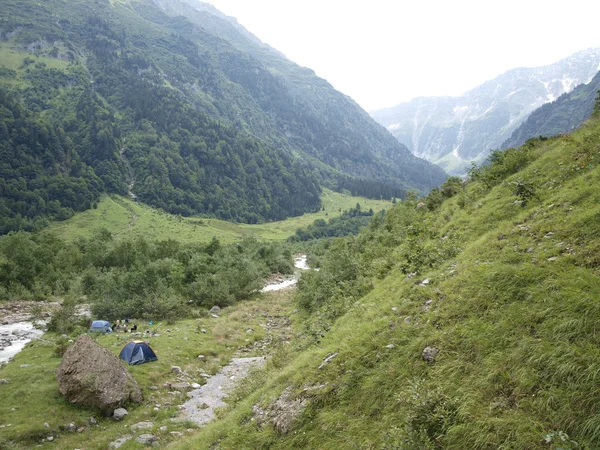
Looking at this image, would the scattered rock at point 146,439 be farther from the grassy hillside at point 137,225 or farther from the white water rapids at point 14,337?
the grassy hillside at point 137,225

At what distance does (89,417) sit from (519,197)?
2299 centimetres

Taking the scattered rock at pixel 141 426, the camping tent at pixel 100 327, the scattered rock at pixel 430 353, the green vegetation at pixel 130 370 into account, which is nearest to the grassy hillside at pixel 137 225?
the camping tent at pixel 100 327

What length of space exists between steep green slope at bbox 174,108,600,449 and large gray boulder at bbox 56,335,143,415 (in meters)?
7.69

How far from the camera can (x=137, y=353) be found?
24.6m

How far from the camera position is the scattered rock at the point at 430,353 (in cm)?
843

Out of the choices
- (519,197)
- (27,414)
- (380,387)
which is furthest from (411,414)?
(27,414)

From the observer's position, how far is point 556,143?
786 inches

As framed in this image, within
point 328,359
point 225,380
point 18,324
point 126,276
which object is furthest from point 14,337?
point 328,359

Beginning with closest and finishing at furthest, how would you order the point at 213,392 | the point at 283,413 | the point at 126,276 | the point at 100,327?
the point at 283,413, the point at 213,392, the point at 100,327, the point at 126,276

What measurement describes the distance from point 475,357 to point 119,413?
1807 cm

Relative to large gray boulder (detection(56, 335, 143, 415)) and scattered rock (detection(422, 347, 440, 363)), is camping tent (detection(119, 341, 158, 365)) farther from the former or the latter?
scattered rock (detection(422, 347, 440, 363))

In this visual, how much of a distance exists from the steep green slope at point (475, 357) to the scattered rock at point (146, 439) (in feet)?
12.9

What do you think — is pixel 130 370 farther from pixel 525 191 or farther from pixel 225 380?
pixel 525 191

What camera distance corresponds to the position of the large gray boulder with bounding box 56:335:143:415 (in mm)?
17750
